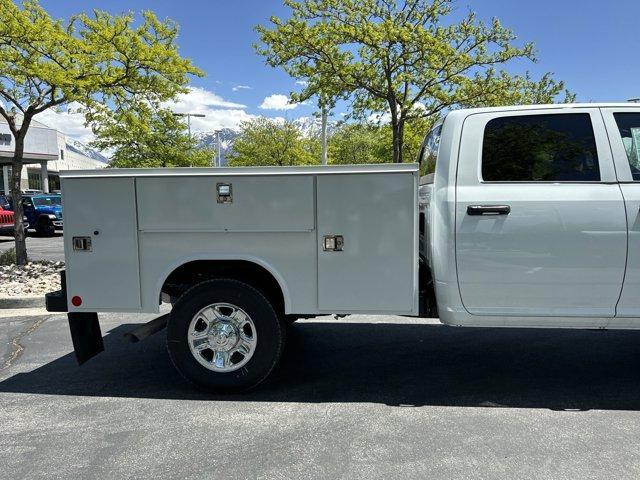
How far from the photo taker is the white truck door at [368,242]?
367 cm

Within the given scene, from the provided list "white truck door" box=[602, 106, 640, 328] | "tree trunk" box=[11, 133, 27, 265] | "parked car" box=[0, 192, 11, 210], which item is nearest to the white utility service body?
"white truck door" box=[602, 106, 640, 328]

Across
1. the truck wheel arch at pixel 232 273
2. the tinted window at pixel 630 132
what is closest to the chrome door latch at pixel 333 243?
the truck wheel arch at pixel 232 273

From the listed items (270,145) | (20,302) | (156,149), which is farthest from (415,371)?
(270,145)

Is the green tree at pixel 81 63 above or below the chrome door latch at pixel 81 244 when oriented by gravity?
above

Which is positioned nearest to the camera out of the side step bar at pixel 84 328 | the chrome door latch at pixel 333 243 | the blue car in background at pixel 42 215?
the chrome door latch at pixel 333 243

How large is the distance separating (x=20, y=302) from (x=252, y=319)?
4752 mm

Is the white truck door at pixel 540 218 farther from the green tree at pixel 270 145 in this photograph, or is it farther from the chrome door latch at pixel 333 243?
the green tree at pixel 270 145

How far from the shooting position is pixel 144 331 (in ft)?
13.6

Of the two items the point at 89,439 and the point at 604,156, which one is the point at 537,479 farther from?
the point at 89,439

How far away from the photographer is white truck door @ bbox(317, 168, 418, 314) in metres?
3.67

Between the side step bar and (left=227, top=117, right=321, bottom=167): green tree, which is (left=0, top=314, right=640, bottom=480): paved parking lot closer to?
the side step bar

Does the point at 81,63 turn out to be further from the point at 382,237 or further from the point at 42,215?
the point at 42,215

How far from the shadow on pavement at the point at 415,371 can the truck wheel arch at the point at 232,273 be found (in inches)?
31.7

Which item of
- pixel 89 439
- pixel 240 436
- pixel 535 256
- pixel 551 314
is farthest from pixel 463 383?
pixel 89 439
